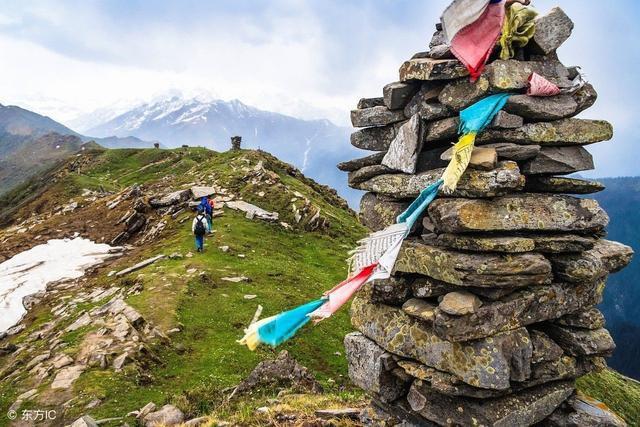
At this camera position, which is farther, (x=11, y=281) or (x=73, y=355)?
(x=11, y=281)

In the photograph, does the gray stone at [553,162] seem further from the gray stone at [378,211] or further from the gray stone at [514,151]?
the gray stone at [378,211]

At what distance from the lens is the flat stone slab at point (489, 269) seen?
9844 mm

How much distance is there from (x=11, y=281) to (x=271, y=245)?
19768mm

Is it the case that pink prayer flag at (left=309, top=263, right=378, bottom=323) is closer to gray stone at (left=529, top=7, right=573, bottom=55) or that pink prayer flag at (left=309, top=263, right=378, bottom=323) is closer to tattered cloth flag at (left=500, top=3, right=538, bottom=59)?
tattered cloth flag at (left=500, top=3, right=538, bottom=59)

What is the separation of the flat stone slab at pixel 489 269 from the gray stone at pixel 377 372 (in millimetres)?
2765

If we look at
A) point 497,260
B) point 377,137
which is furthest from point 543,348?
Answer: point 377,137

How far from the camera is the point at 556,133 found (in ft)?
35.0

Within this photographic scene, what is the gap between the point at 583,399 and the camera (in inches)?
456

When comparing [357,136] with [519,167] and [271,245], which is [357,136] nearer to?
[519,167]

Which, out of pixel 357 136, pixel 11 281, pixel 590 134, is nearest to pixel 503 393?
pixel 590 134

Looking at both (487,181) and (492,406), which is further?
(492,406)

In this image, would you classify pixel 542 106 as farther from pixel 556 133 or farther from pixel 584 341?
pixel 584 341

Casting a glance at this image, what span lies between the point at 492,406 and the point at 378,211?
215 inches

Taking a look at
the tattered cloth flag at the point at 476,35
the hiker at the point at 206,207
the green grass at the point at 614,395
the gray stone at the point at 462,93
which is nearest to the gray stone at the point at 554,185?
the gray stone at the point at 462,93
